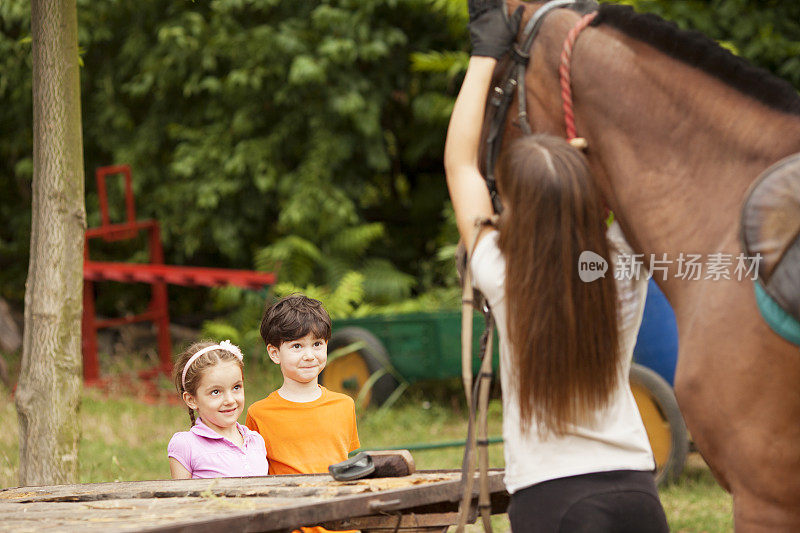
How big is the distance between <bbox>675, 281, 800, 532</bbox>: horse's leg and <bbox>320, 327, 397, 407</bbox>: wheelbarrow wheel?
573 cm

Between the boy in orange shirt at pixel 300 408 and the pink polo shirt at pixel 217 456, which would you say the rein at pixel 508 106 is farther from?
the pink polo shirt at pixel 217 456

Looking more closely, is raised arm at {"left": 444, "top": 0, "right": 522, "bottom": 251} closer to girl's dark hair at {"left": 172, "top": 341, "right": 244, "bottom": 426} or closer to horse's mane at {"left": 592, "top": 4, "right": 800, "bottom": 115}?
horse's mane at {"left": 592, "top": 4, "right": 800, "bottom": 115}

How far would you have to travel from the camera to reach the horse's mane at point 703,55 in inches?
81.2

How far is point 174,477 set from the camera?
284cm

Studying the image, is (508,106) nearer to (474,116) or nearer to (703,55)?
(474,116)

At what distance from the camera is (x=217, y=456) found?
283 centimetres

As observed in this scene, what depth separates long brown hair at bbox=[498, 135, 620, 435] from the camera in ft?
5.95

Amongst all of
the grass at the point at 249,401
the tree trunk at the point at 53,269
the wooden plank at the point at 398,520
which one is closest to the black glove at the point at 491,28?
the wooden plank at the point at 398,520

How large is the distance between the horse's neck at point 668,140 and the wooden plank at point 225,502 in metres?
0.82

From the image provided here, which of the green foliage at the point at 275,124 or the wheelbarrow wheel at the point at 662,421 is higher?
the green foliage at the point at 275,124

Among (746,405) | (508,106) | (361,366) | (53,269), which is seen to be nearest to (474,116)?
(508,106)

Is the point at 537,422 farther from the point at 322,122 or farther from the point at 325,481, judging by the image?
the point at 322,122

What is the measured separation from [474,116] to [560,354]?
0.69m

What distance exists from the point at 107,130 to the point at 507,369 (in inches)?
381
